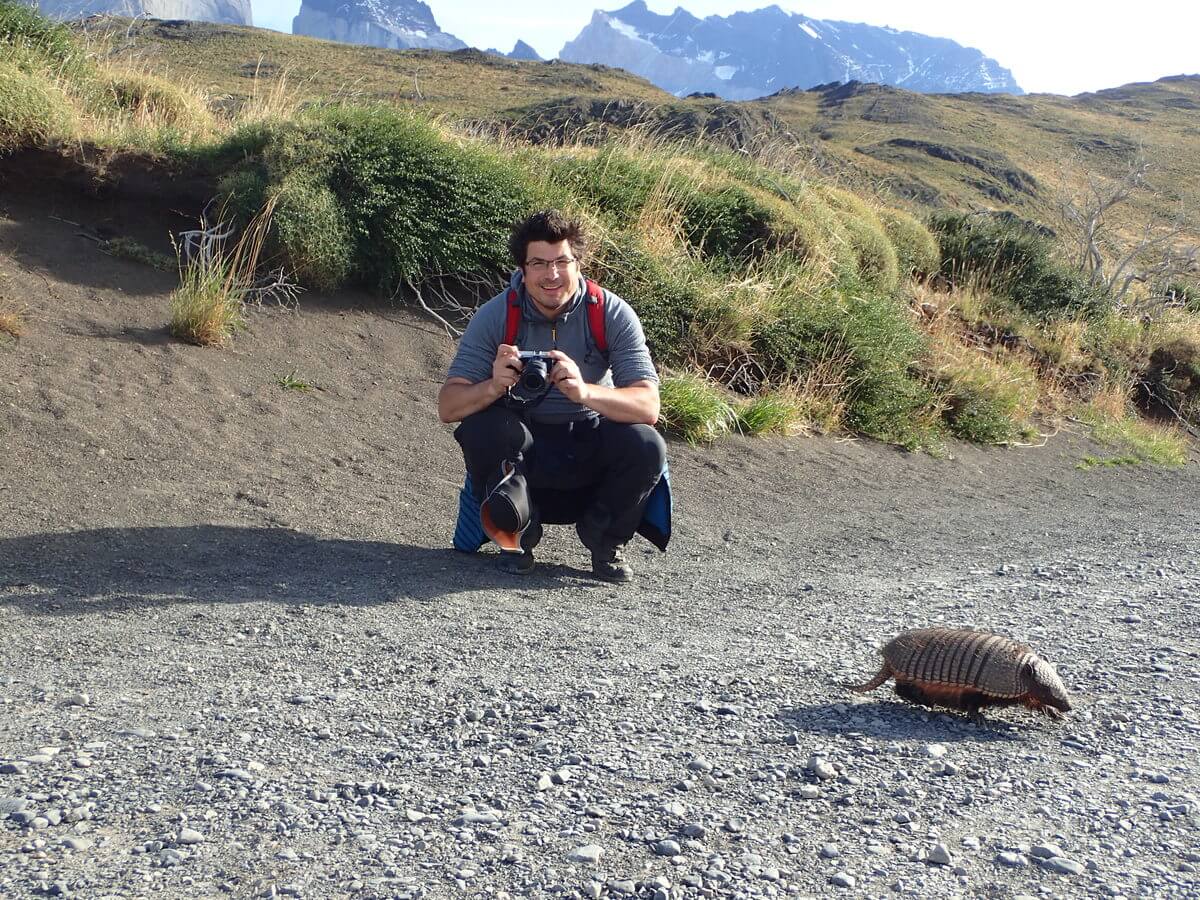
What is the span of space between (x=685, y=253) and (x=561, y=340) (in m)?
5.88

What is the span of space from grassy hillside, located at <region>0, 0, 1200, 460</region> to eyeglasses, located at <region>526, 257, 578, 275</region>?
360 centimetres

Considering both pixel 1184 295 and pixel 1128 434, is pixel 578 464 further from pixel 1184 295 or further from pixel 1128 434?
pixel 1184 295

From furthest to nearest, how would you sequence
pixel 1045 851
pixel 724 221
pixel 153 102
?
1. pixel 724 221
2. pixel 153 102
3. pixel 1045 851

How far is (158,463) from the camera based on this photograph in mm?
5977

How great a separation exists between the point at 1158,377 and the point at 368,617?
12832mm

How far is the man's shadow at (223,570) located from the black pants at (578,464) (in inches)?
14.0

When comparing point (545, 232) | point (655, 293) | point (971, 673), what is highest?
point (545, 232)

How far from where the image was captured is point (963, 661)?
342cm

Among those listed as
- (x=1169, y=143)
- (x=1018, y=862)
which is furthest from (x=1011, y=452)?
(x=1169, y=143)

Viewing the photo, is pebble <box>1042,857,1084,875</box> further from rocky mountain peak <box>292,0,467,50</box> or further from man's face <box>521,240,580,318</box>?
rocky mountain peak <box>292,0,467,50</box>

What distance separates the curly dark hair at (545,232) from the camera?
15.3ft

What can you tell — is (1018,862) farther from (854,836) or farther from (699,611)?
(699,611)

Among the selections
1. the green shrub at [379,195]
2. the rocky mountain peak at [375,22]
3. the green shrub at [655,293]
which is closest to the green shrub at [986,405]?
the green shrub at [655,293]

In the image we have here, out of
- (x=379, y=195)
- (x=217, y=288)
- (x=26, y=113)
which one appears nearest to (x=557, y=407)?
(x=217, y=288)
